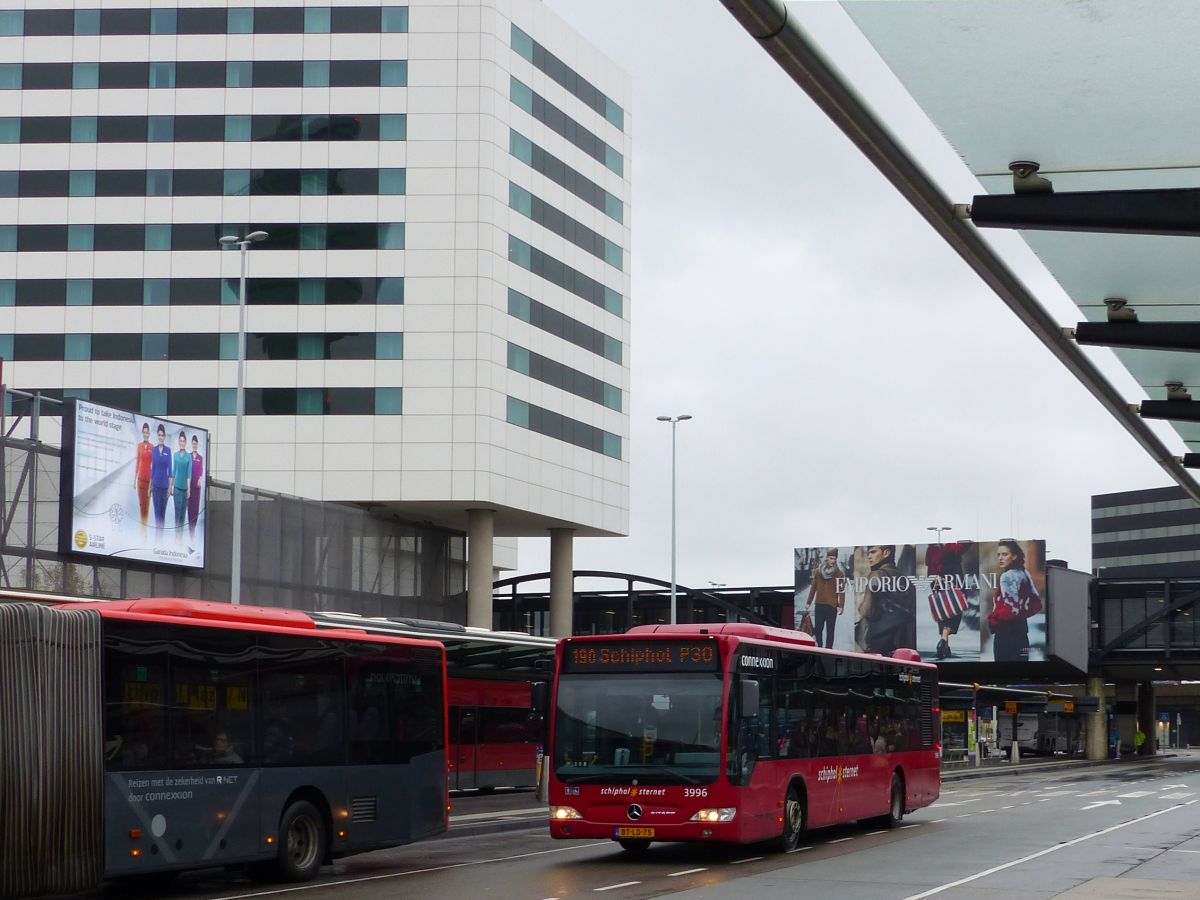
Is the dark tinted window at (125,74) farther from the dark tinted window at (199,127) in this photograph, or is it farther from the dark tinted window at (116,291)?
the dark tinted window at (116,291)

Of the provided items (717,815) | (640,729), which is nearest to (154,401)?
(640,729)

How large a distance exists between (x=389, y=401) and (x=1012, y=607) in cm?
3510

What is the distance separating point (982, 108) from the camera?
26.8 feet

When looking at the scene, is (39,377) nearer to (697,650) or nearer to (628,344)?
(628,344)

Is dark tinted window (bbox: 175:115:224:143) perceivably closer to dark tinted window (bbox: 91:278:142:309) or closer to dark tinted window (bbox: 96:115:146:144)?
dark tinted window (bbox: 96:115:146:144)

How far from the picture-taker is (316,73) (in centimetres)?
6031

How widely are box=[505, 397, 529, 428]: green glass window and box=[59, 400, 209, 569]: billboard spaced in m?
14.7

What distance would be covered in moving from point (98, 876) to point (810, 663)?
12035 mm

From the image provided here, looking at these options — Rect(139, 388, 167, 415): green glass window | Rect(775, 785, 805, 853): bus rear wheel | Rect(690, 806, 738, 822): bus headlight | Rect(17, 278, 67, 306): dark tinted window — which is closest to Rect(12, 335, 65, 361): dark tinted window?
Rect(17, 278, 67, 306): dark tinted window

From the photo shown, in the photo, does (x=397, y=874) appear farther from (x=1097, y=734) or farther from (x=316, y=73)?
(x=1097, y=734)

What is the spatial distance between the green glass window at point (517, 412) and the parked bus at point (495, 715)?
20.3 meters

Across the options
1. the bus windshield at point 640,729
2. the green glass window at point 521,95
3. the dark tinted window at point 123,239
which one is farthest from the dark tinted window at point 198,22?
the bus windshield at point 640,729

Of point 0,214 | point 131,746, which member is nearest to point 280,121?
point 0,214

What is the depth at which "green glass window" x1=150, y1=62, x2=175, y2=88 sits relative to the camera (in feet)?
198
